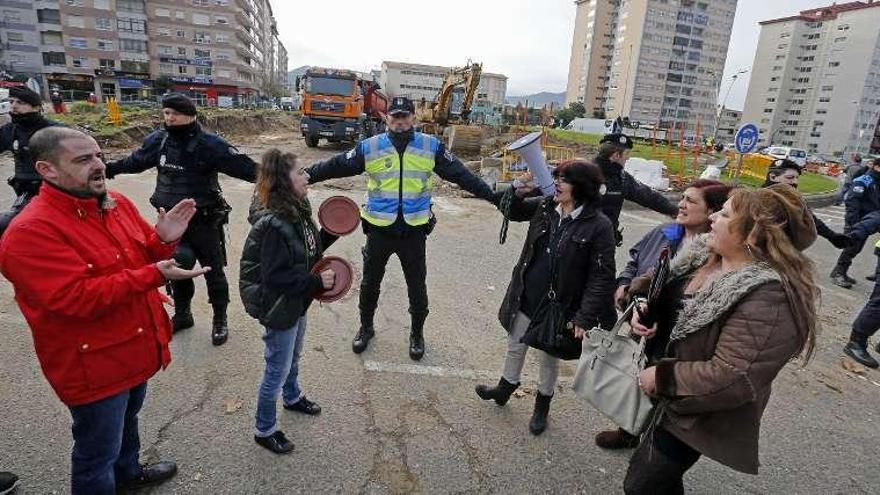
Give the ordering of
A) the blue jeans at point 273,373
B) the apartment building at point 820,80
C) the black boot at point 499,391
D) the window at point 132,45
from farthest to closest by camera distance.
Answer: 1. the apartment building at point 820,80
2. the window at point 132,45
3. the black boot at point 499,391
4. the blue jeans at point 273,373

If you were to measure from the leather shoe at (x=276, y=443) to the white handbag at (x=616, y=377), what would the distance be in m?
1.70

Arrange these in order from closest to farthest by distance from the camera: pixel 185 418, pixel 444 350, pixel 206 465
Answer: pixel 206 465, pixel 185 418, pixel 444 350

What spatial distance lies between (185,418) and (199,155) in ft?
6.59

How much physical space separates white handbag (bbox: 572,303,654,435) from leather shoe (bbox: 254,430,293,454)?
1.70 m

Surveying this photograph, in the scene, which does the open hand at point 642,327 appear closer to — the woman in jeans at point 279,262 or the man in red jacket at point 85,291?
the woman in jeans at point 279,262

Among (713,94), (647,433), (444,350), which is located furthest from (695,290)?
(713,94)

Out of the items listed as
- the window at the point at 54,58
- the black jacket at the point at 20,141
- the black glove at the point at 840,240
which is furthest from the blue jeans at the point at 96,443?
the window at the point at 54,58

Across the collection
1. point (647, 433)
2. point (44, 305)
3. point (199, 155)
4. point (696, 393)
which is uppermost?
point (199, 155)

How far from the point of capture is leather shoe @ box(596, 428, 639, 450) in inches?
117

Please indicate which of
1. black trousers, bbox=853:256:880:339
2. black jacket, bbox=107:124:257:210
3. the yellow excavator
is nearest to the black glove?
black trousers, bbox=853:256:880:339

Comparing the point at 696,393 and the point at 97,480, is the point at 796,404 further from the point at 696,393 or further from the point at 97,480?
the point at 97,480

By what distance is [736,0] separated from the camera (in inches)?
3730

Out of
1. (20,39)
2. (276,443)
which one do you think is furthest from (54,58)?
(276,443)

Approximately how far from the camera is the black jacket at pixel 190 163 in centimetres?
368
